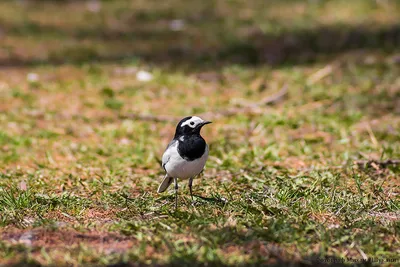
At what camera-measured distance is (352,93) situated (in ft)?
28.3

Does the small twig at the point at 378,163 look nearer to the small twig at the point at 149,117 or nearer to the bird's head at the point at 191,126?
the bird's head at the point at 191,126

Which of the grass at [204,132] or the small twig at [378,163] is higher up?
the grass at [204,132]

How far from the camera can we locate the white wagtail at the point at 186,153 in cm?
485

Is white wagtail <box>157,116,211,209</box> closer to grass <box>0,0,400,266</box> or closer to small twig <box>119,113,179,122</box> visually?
grass <box>0,0,400,266</box>

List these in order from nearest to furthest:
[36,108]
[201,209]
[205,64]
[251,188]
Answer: [201,209] → [251,188] → [36,108] → [205,64]

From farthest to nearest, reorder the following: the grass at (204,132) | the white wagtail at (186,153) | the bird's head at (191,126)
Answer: the bird's head at (191,126) → the white wagtail at (186,153) → the grass at (204,132)

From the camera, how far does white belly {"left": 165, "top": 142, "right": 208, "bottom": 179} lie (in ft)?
15.9

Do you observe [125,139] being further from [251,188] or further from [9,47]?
[9,47]

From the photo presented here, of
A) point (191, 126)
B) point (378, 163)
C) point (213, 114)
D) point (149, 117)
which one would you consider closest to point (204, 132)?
point (213, 114)

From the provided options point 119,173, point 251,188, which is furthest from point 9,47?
point 251,188

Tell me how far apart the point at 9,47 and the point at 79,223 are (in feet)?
24.7

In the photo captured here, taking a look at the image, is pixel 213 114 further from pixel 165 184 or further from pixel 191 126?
pixel 191 126

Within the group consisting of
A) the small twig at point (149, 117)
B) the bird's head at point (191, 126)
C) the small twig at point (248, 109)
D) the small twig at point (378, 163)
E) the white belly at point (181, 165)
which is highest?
the bird's head at point (191, 126)

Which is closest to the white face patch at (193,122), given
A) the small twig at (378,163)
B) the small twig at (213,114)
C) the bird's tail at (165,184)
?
the bird's tail at (165,184)
